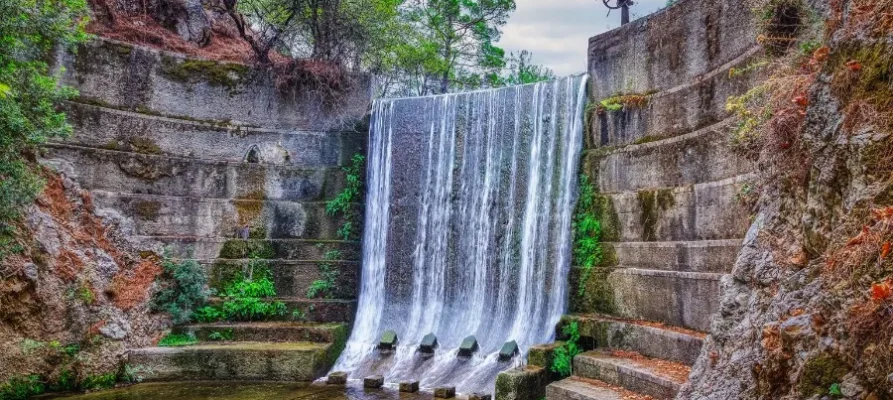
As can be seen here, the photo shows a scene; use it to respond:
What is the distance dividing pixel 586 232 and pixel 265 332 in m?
4.64

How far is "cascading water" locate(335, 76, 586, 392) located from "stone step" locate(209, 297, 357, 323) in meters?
0.26

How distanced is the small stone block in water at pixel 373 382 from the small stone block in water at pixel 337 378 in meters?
0.34

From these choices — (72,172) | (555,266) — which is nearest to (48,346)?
(72,172)

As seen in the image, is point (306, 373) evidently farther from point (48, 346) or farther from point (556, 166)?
point (556, 166)

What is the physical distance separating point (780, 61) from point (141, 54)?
9210 mm

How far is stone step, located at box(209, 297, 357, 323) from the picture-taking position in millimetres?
9430

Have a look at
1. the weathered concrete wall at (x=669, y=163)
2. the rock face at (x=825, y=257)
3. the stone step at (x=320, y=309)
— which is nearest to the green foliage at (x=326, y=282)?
the stone step at (x=320, y=309)

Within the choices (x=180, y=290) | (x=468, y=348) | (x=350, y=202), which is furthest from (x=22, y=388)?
(x=350, y=202)

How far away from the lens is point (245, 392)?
7.29m

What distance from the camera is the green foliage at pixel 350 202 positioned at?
1029 cm

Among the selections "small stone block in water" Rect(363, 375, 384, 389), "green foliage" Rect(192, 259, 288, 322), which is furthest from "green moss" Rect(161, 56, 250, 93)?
"small stone block in water" Rect(363, 375, 384, 389)

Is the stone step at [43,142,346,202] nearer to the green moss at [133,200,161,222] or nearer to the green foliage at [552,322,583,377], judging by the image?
the green moss at [133,200,161,222]

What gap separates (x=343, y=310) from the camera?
31.5ft

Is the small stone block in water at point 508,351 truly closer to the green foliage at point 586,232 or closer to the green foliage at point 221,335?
the green foliage at point 586,232
